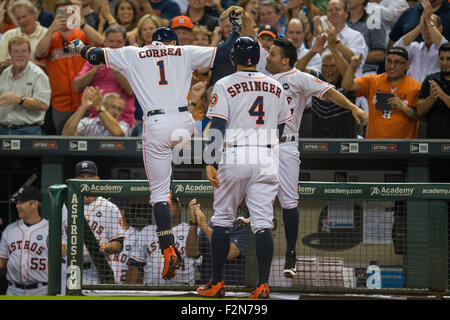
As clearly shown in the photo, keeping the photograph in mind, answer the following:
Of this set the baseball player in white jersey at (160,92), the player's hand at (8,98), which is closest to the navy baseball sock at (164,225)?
the baseball player in white jersey at (160,92)

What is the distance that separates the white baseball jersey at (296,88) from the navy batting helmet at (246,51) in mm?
777

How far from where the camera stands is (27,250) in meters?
7.30

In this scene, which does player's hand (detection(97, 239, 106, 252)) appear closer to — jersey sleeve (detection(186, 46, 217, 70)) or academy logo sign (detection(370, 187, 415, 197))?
jersey sleeve (detection(186, 46, 217, 70))

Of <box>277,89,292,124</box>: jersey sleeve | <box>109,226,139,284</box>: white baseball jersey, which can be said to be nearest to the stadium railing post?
<box>109,226,139,284</box>: white baseball jersey

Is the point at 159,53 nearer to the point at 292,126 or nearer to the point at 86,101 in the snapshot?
the point at 292,126

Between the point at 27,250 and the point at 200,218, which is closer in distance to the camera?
the point at 200,218

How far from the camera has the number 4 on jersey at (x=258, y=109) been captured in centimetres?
546

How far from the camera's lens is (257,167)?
17.8ft

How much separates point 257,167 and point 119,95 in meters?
3.06

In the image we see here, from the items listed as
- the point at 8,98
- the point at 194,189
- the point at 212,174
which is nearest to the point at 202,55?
the point at 212,174

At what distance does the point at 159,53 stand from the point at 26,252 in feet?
8.88

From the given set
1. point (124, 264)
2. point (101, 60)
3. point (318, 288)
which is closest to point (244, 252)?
point (318, 288)

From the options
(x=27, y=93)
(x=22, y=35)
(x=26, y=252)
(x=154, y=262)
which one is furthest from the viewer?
(x=22, y=35)

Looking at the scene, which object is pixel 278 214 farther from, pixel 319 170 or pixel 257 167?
pixel 257 167
